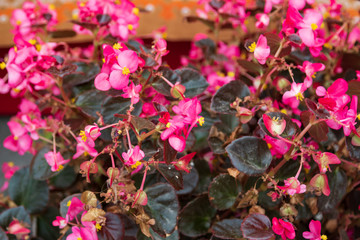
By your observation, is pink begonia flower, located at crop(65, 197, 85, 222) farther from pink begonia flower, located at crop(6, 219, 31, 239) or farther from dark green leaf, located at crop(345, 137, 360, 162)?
dark green leaf, located at crop(345, 137, 360, 162)

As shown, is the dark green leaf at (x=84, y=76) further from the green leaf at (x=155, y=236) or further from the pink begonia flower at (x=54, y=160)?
the green leaf at (x=155, y=236)

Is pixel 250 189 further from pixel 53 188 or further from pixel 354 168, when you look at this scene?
pixel 53 188

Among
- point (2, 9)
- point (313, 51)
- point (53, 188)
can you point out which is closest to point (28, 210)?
point (53, 188)

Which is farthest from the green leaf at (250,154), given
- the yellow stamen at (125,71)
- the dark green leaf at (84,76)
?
the dark green leaf at (84,76)

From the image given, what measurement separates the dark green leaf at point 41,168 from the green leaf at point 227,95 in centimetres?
27

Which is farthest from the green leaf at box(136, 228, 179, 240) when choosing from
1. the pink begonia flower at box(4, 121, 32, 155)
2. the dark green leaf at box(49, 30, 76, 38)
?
the dark green leaf at box(49, 30, 76, 38)

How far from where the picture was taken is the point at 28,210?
652 mm

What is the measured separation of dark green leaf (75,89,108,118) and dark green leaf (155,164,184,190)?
0.16m

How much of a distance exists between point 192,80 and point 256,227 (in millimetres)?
228

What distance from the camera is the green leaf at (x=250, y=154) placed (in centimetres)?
46

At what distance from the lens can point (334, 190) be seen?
53 cm

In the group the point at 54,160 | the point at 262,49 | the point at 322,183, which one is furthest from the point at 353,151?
the point at 54,160

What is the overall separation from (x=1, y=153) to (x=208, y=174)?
0.96 metres

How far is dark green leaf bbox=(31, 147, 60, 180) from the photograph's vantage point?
1.95 ft
